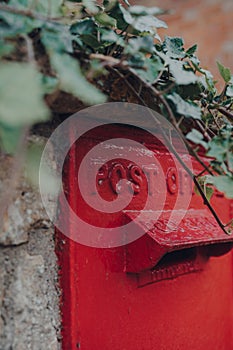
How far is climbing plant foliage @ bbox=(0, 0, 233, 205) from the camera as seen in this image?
0.47m

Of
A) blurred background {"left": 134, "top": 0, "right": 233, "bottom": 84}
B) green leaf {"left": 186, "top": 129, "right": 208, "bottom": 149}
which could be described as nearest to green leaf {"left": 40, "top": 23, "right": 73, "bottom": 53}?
green leaf {"left": 186, "top": 129, "right": 208, "bottom": 149}

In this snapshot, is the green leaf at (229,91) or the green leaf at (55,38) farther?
the green leaf at (229,91)

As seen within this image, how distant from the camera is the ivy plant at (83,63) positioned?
467 mm

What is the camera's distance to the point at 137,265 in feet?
3.09

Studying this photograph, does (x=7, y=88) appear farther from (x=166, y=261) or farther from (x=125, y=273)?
(x=166, y=261)

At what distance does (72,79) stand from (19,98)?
0.37 feet

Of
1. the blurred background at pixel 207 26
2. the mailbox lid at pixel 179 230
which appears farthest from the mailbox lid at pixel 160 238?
the blurred background at pixel 207 26

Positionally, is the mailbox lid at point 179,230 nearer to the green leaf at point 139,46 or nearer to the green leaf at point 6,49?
the green leaf at point 139,46

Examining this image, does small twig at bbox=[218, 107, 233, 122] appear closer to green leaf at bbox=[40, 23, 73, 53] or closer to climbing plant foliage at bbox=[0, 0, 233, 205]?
climbing plant foliage at bbox=[0, 0, 233, 205]

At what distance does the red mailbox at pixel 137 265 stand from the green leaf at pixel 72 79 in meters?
0.29

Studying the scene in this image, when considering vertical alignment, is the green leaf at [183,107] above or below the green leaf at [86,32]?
below

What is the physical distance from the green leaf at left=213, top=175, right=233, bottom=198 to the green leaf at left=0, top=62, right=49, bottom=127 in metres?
0.37

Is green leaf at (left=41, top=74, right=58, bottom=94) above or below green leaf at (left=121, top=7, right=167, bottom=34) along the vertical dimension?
below

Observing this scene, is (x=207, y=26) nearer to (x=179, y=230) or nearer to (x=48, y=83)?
(x=179, y=230)
